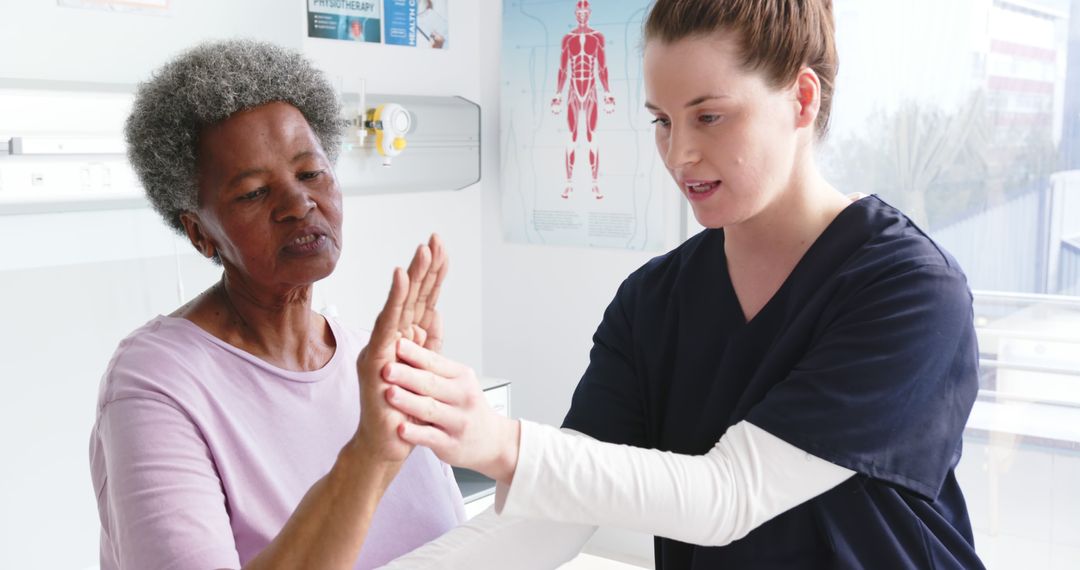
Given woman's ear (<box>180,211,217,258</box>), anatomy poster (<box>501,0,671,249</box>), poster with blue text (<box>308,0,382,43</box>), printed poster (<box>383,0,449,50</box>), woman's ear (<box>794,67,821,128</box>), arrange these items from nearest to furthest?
woman's ear (<box>794,67,821,128</box>), woman's ear (<box>180,211,217,258</box>), poster with blue text (<box>308,0,382,43</box>), printed poster (<box>383,0,449,50</box>), anatomy poster (<box>501,0,671,249</box>)

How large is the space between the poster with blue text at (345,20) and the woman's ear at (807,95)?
1980 mm

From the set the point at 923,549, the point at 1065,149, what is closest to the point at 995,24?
the point at 1065,149

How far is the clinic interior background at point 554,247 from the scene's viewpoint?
2168 millimetres

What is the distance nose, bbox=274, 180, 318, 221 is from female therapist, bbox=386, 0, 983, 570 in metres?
0.43

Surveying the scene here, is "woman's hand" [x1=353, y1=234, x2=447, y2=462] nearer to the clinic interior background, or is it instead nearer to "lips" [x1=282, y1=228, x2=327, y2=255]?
"lips" [x1=282, y1=228, x2=327, y2=255]

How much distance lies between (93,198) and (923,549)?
178 cm

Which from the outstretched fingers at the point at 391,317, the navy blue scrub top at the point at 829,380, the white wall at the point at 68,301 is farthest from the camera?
the white wall at the point at 68,301

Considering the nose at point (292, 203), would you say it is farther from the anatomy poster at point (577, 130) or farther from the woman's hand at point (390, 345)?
the anatomy poster at point (577, 130)

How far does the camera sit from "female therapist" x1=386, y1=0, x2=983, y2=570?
3.44 feet

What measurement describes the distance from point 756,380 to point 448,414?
41 centimetres

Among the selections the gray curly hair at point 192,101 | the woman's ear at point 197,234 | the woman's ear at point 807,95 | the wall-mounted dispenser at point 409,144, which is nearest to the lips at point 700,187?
the woman's ear at point 807,95

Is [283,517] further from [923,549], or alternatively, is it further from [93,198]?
[93,198]

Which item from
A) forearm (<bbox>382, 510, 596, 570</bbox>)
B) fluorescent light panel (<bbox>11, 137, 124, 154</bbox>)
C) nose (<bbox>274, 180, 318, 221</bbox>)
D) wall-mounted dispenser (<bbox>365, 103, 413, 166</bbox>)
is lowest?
forearm (<bbox>382, 510, 596, 570</bbox>)

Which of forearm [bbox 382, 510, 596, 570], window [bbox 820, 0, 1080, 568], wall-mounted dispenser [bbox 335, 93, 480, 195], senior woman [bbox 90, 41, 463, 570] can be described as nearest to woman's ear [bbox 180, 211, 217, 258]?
senior woman [bbox 90, 41, 463, 570]
